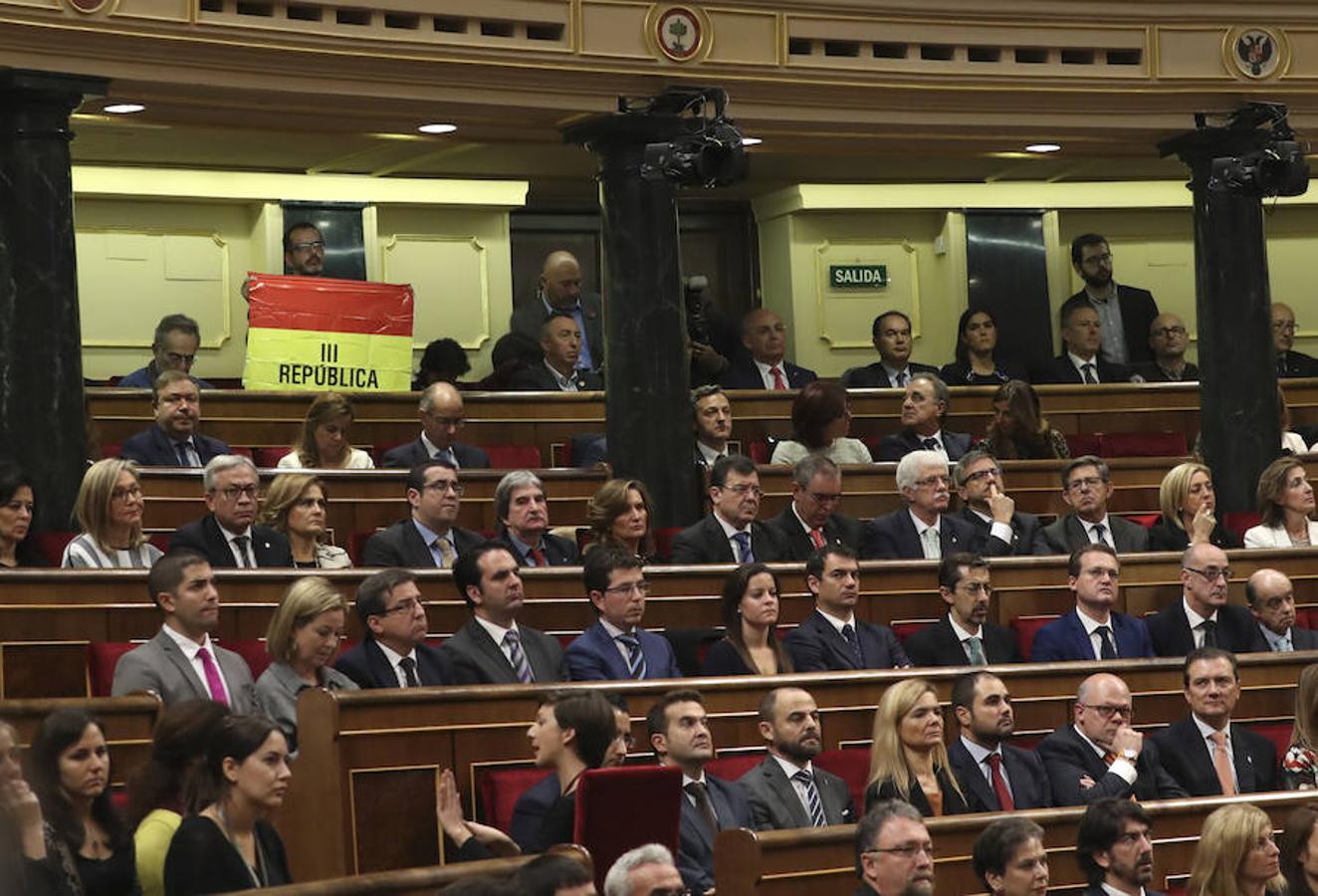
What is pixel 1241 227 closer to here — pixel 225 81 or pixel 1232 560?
pixel 1232 560

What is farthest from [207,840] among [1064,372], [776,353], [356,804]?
[1064,372]

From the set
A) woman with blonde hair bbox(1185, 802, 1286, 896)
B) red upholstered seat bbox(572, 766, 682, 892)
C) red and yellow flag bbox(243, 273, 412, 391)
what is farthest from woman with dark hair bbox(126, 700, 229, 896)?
red and yellow flag bbox(243, 273, 412, 391)

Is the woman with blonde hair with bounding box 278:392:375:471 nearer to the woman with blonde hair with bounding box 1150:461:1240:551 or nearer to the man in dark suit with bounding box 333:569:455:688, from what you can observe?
the man in dark suit with bounding box 333:569:455:688

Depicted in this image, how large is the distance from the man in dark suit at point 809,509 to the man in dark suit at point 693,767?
5.38 ft

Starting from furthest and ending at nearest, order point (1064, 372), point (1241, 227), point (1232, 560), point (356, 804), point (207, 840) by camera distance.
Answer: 1. point (1064, 372)
2. point (1241, 227)
3. point (1232, 560)
4. point (356, 804)
5. point (207, 840)

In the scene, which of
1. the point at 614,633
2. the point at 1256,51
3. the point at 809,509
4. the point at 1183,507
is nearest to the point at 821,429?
the point at 809,509

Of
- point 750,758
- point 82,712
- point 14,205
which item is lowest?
point 750,758

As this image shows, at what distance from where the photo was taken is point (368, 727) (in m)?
4.04

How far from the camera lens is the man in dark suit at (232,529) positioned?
5.00 metres

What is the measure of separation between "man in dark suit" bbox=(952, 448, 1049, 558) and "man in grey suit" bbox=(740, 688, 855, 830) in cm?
174

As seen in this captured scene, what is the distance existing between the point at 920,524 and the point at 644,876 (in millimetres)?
3054

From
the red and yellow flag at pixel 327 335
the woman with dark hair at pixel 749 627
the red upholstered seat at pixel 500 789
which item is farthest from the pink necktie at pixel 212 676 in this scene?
the red and yellow flag at pixel 327 335

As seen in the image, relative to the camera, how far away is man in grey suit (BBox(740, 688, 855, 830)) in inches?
169

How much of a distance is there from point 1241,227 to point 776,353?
1.65 m
